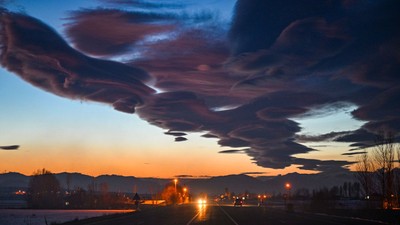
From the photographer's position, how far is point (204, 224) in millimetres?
40469

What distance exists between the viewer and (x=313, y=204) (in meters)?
84.3

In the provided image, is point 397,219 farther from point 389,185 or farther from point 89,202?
point 89,202

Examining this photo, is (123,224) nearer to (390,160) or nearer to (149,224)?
(149,224)

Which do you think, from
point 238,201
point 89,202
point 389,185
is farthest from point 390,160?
point 89,202

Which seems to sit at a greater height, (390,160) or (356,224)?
(390,160)

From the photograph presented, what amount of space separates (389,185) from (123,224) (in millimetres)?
49419

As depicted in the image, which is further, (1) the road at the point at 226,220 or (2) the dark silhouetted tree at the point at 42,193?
(2) the dark silhouetted tree at the point at 42,193

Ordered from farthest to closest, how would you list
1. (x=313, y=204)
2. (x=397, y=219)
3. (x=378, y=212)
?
1. (x=313, y=204)
2. (x=378, y=212)
3. (x=397, y=219)

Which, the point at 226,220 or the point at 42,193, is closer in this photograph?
the point at 226,220

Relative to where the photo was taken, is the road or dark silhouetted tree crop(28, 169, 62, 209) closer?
the road

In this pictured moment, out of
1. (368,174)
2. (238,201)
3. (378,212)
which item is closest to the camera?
(378,212)

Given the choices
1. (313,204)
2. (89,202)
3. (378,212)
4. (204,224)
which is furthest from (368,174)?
(89,202)

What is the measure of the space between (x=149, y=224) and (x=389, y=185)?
4846cm

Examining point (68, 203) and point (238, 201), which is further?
point (68, 203)
